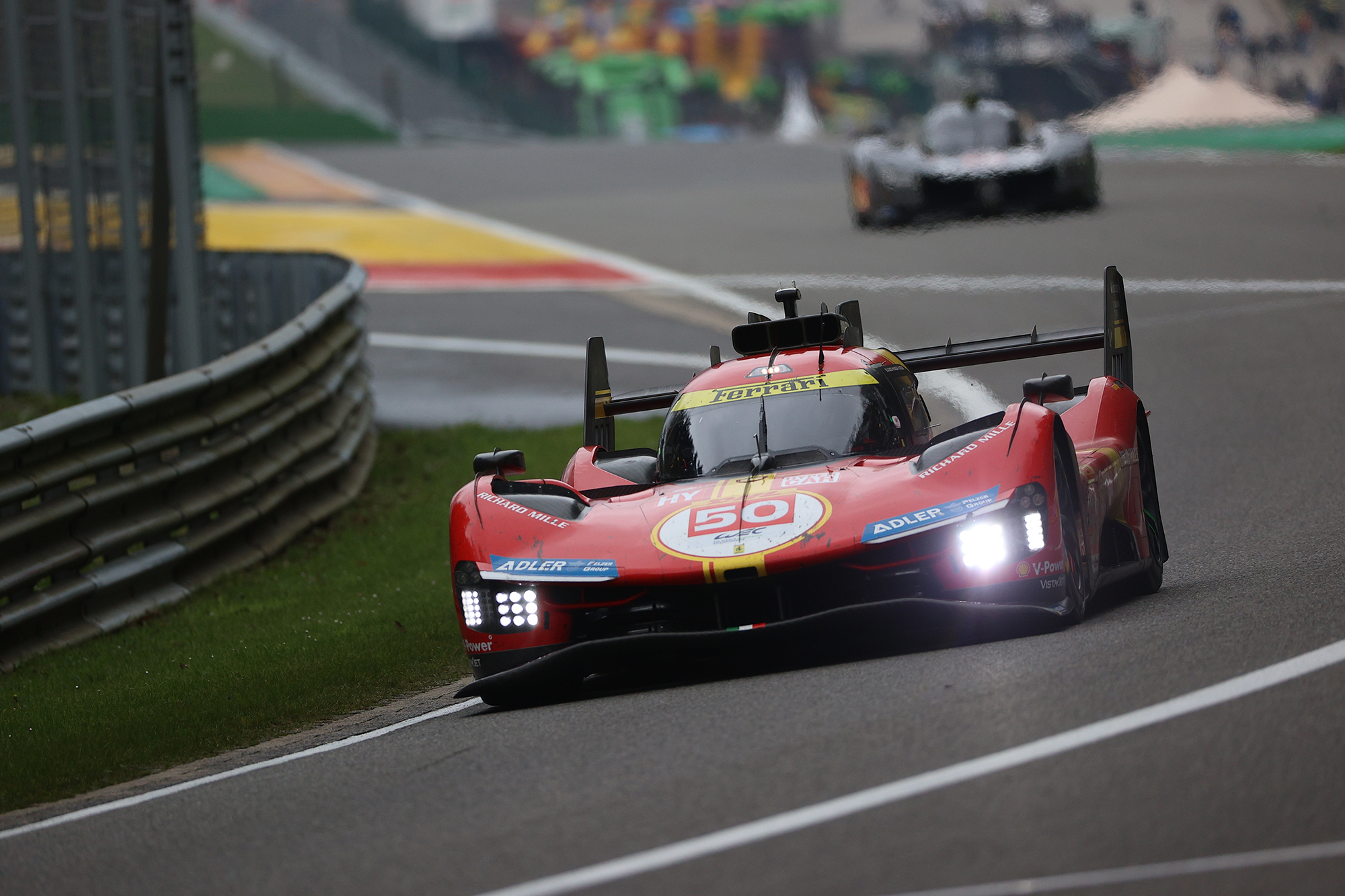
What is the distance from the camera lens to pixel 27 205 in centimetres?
1628

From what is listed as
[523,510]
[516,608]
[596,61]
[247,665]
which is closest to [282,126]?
[596,61]

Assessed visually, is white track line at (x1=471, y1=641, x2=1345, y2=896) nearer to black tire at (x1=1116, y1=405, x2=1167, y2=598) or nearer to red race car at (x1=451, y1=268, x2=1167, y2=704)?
red race car at (x1=451, y1=268, x2=1167, y2=704)

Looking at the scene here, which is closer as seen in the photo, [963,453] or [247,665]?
[963,453]

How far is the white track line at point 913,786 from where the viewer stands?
15.0ft

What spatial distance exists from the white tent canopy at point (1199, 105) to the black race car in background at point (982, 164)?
7.78 meters

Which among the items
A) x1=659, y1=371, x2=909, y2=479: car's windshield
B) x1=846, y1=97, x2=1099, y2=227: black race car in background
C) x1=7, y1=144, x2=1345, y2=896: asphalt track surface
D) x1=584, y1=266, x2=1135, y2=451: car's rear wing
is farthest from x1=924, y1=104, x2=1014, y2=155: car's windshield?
x1=659, y1=371, x2=909, y2=479: car's windshield

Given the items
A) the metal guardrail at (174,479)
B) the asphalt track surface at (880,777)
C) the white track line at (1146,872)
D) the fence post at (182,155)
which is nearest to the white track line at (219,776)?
the asphalt track surface at (880,777)

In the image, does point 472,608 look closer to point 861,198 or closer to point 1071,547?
point 1071,547

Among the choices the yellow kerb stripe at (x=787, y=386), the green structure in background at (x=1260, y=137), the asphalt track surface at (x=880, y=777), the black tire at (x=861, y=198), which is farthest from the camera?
the green structure in background at (x=1260, y=137)

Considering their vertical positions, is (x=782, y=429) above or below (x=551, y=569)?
above

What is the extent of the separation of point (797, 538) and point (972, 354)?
3.11m

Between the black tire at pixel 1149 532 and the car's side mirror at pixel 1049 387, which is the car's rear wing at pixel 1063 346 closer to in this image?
the black tire at pixel 1149 532

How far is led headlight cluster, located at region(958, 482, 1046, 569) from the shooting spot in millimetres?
6992

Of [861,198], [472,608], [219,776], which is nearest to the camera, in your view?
[219,776]
